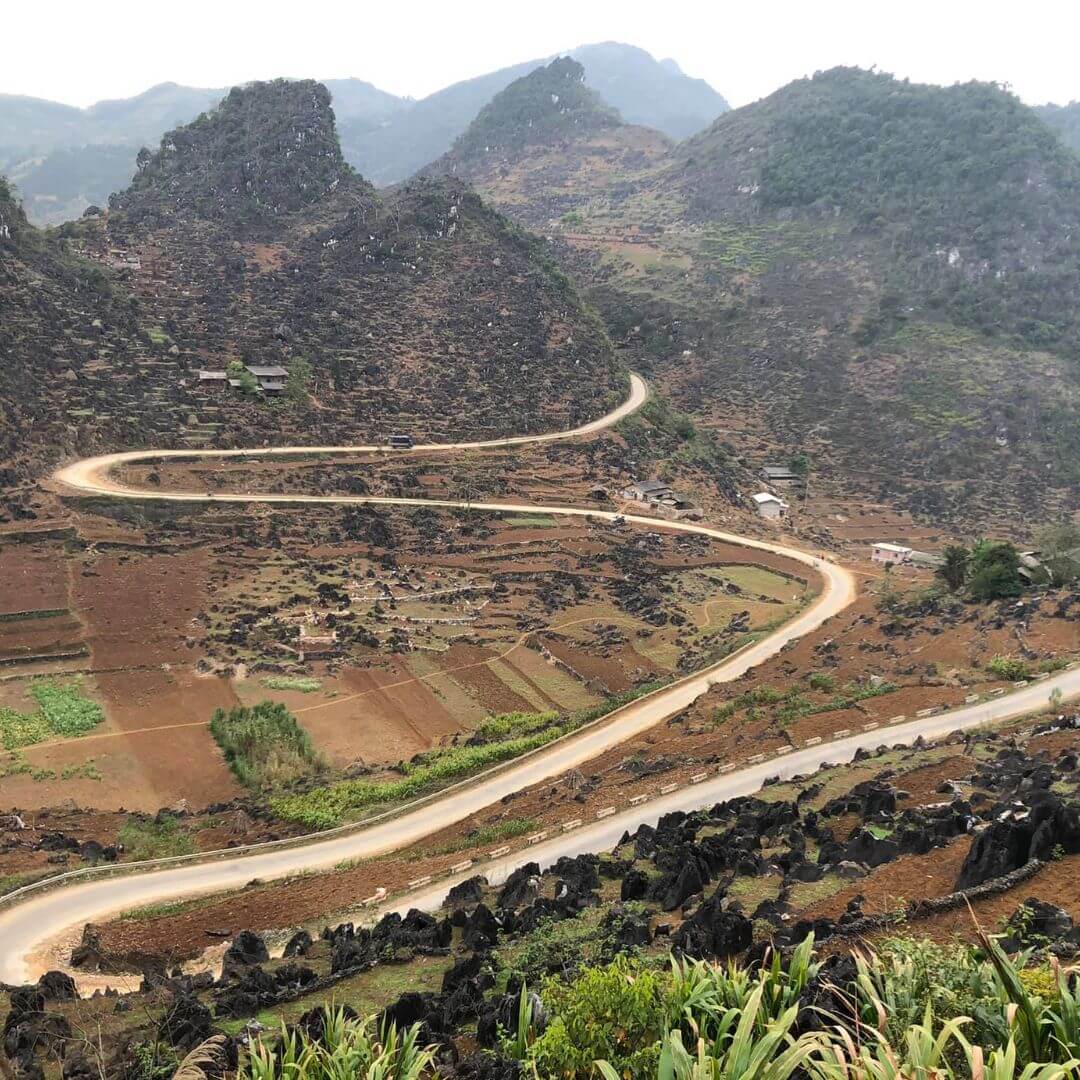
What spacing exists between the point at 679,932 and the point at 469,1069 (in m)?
5.63

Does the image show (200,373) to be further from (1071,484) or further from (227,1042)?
(1071,484)

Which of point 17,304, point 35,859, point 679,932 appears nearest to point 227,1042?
point 679,932

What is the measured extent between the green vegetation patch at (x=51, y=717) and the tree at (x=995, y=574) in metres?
42.7

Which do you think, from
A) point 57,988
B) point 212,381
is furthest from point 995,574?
point 212,381

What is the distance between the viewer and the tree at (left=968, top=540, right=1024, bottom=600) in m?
45.4

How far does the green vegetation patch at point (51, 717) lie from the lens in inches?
1415

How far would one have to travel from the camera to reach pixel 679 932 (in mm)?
16406

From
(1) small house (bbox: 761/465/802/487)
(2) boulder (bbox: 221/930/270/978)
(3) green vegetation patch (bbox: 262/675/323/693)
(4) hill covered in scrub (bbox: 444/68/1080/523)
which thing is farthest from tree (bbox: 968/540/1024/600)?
(1) small house (bbox: 761/465/802/487)

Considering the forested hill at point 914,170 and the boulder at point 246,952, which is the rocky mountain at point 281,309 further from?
the forested hill at point 914,170

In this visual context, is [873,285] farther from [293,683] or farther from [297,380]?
[293,683]

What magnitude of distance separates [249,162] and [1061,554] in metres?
98.8

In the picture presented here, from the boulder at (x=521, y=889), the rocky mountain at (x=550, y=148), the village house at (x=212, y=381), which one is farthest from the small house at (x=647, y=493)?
the rocky mountain at (x=550, y=148)

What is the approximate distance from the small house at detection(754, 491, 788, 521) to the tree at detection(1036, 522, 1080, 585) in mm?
21648

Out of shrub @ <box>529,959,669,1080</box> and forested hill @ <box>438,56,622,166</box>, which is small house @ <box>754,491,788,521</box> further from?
forested hill @ <box>438,56,622,166</box>
